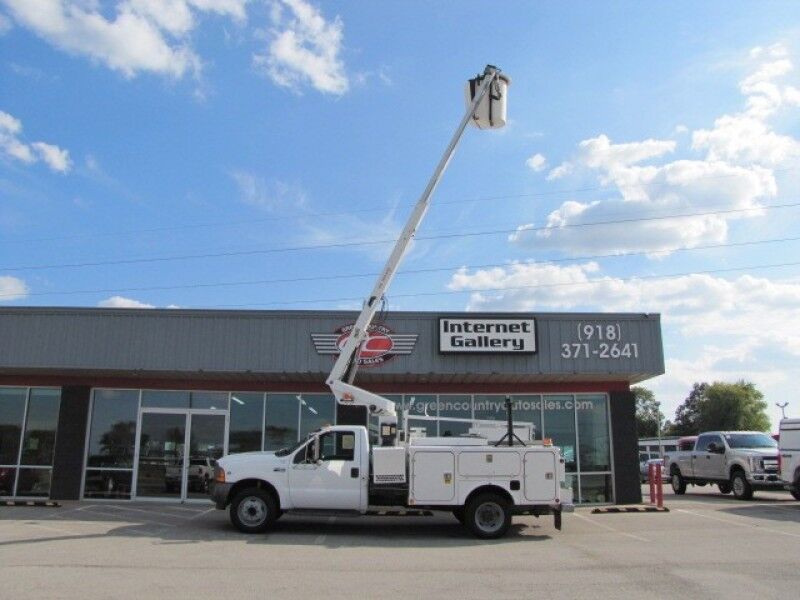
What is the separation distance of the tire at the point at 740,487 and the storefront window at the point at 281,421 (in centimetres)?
1343

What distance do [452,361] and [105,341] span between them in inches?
350

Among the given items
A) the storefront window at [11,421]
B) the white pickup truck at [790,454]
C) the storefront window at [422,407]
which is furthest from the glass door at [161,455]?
the white pickup truck at [790,454]

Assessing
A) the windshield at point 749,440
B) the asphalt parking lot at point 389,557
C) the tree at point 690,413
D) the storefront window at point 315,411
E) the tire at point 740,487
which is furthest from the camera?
the tree at point 690,413

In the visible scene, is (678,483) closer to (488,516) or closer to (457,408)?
(457,408)

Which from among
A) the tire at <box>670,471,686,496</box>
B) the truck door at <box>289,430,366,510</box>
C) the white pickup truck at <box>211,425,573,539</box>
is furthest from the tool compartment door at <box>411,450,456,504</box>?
the tire at <box>670,471,686,496</box>

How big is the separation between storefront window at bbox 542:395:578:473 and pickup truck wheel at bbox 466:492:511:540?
6.67 m

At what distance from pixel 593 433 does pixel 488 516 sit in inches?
294

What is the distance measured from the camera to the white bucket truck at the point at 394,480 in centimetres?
1342

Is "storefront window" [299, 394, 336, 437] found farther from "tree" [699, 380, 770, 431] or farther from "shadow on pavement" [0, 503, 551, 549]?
"tree" [699, 380, 770, 431]

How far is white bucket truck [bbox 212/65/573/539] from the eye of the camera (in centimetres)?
1342

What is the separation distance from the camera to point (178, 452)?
19.6 metres

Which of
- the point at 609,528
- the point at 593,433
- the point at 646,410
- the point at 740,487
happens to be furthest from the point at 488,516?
the point at 646,410

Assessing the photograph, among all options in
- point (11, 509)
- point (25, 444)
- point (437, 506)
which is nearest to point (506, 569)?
point (437, 506)

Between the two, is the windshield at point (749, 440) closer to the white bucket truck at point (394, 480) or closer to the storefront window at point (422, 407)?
the storefront window at point (422, 407)
